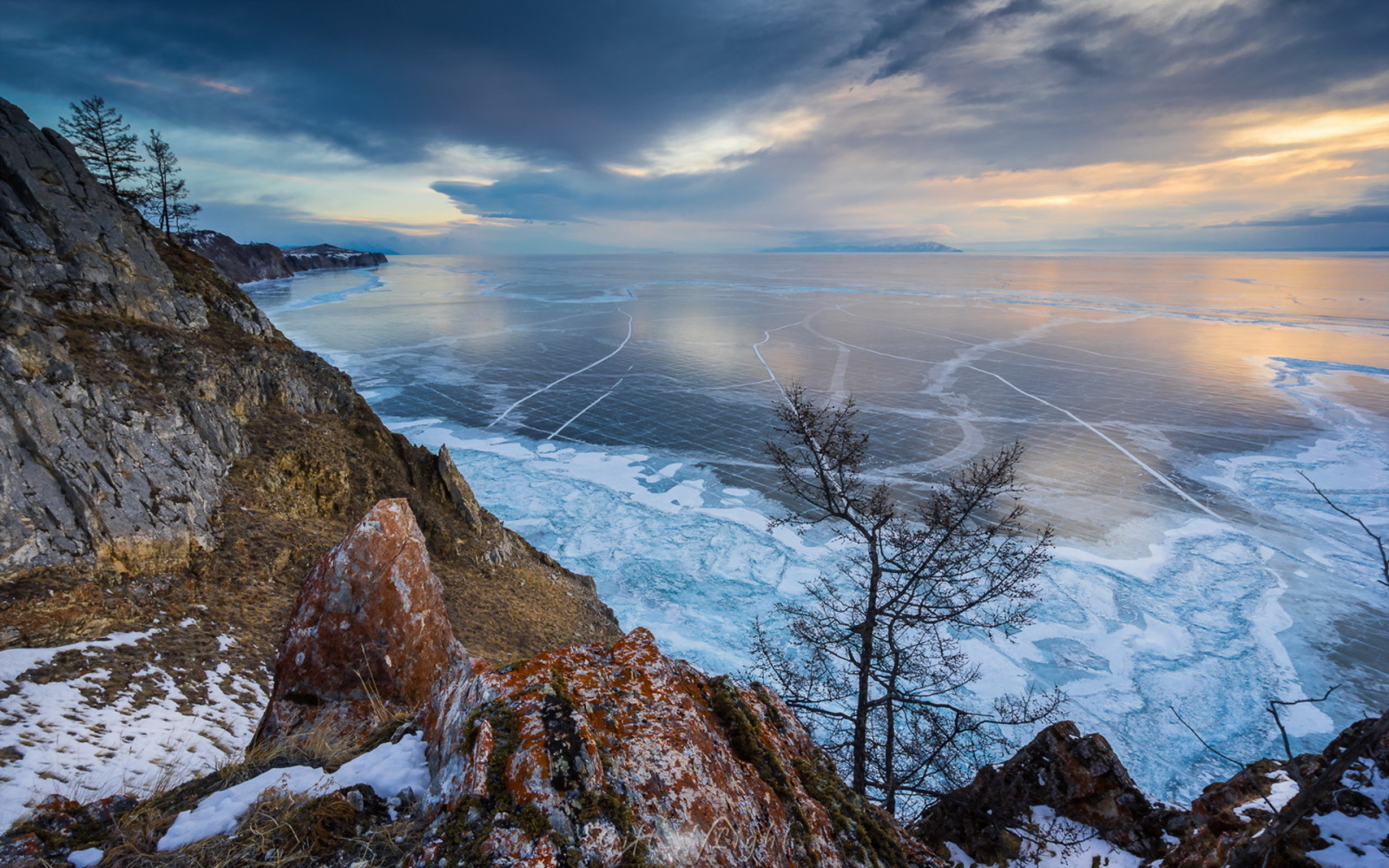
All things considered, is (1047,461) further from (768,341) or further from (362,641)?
(768,341)

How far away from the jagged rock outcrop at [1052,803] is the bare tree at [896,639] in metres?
0.43

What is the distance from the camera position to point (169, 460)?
9.13 meters

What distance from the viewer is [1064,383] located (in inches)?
1276

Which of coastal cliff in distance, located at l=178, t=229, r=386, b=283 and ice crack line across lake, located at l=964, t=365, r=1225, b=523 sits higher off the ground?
coastal cliff in distance, located at l=178, t=229, r=386, b=283

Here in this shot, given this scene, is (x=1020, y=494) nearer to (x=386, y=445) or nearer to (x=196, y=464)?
(x=386, y=445)

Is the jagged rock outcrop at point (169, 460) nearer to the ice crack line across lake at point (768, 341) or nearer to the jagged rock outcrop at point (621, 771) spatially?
the jagged rock outcrop at point (621, 771)

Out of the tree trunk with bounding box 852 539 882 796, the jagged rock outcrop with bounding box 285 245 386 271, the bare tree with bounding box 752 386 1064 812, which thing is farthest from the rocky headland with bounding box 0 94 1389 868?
the jagged rock outcrop with bounding box 285 245 386 271

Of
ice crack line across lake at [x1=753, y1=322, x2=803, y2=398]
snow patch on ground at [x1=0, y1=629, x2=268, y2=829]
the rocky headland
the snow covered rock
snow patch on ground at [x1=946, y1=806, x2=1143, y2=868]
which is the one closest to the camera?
the rocky headland

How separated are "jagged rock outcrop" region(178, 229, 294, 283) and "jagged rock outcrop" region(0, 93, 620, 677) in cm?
10404

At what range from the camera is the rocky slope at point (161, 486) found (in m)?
6.30

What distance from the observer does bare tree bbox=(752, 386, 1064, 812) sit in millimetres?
7695

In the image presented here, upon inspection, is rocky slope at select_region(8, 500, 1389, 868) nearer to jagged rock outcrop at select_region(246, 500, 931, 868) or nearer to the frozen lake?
jagged rock outcrop at select_region(246, 500, 931, 868)

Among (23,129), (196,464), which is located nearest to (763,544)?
(196,464)

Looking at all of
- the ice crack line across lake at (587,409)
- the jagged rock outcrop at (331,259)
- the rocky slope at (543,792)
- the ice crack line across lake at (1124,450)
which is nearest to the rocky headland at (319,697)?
the rocky slope at (543,792)
